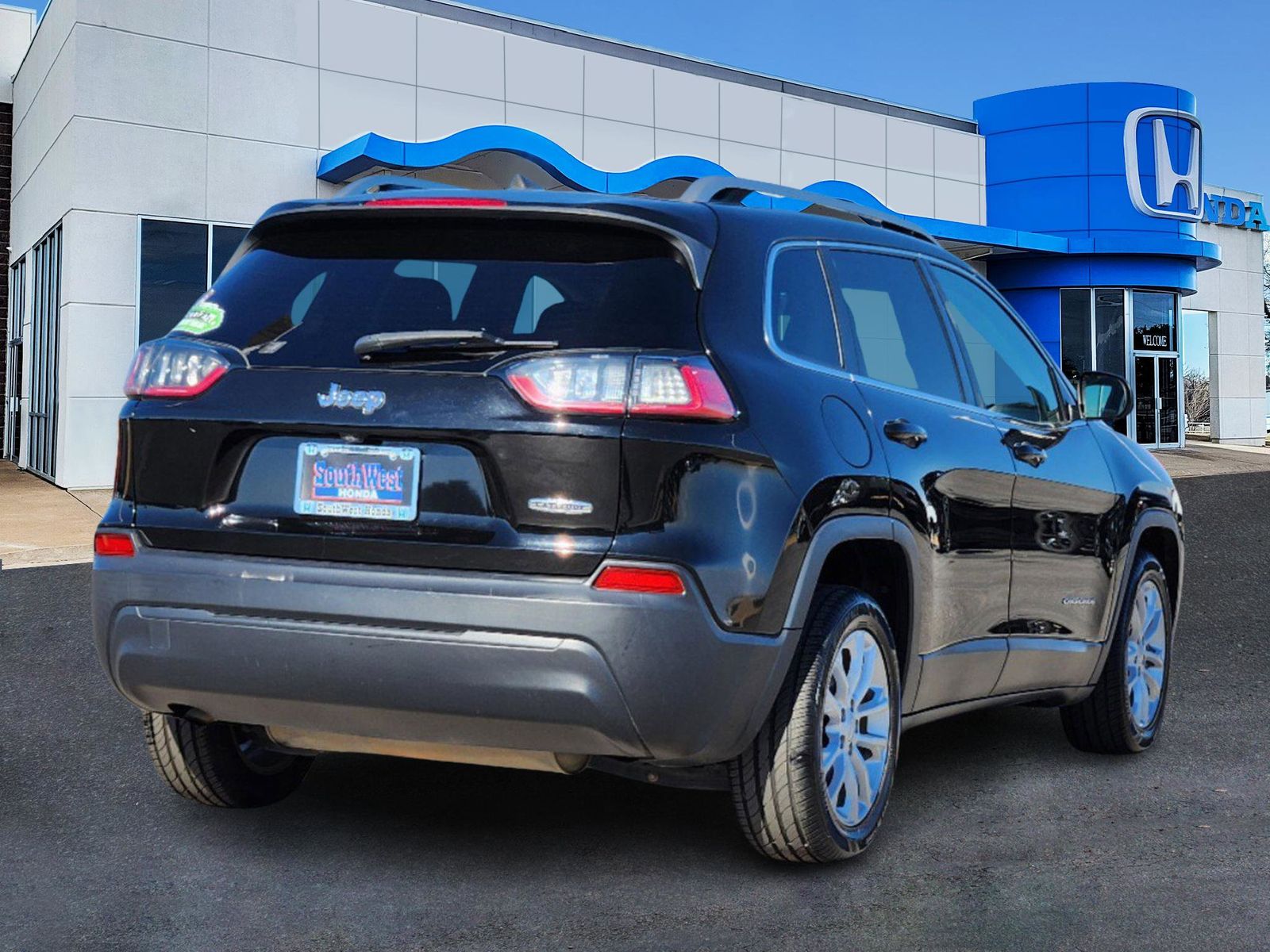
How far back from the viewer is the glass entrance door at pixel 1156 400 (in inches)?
1341

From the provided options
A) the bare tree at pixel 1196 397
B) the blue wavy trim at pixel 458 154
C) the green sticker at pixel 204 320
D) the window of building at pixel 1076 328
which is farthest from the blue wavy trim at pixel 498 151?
the bare tree at pixel 1196 397

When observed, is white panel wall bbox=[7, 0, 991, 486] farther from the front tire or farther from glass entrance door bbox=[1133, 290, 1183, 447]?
the front tire

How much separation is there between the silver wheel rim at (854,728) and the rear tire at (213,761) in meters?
1.58

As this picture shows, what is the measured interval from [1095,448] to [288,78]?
17.0 m

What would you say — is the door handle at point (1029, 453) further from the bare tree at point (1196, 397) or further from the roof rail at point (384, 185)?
the bare tree at point (1196, 397)

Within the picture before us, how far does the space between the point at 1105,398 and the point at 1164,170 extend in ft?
97.0

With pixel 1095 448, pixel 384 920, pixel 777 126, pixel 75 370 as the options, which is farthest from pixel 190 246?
pixel 384 920

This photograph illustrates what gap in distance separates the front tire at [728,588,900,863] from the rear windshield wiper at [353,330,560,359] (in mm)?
1036

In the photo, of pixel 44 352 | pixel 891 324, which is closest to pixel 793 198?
pixel 891 324

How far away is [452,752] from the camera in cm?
379

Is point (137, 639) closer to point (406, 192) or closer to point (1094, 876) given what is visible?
point (406, 192)

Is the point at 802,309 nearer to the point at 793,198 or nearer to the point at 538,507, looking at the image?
the point at 793,198

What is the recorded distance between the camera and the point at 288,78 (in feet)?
67.5

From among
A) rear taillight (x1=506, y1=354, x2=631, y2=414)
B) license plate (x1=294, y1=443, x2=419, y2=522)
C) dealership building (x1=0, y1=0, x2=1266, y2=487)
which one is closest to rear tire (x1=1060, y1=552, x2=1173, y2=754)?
rear taillight (x1=506, y1=354, x2=631, y2=414)
